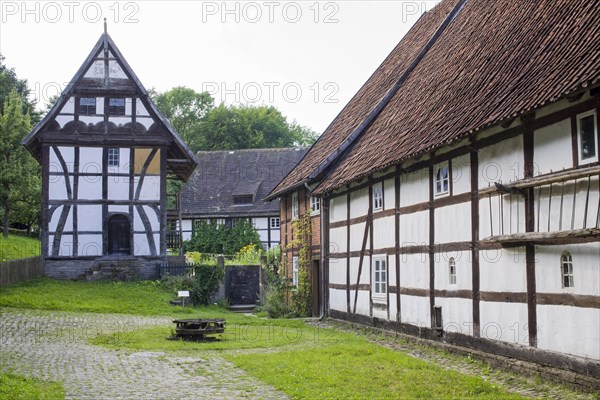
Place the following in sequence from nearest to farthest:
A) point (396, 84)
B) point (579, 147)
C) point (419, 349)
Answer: point (579, 147)
point (419, 349)
point (396, 84)

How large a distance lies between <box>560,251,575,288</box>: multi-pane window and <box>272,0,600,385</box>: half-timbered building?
0.12 feet

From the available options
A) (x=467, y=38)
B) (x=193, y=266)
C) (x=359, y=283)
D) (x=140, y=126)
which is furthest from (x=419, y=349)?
(x=140, y=126)

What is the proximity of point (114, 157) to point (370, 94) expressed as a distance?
466 inches

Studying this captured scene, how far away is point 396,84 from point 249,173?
27981 mm

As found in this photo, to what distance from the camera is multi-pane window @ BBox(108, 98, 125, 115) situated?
3159 cm

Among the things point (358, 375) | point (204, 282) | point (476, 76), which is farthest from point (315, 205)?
point (358, 375)

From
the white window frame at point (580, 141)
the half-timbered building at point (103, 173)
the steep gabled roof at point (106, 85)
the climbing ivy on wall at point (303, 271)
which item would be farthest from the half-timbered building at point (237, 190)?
the white window frame at point (580, 141)

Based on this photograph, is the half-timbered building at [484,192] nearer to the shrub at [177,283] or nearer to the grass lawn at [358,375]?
the grass lawn at [358,375]

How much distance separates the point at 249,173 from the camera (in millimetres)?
49906

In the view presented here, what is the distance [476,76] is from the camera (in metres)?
15.9

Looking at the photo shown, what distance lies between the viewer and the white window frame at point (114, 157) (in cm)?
3155

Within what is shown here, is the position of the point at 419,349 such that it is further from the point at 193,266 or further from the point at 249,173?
the point at 249,173

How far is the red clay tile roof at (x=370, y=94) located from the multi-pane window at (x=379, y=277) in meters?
5.25

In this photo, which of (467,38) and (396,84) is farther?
(396,84)
